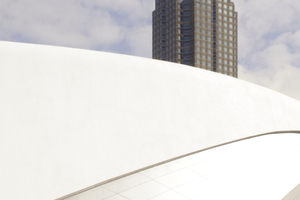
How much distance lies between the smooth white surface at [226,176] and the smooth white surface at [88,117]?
1.12 feet

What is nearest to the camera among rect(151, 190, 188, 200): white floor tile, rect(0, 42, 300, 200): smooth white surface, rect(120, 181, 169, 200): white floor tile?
rect(0, 42, 300, 200): smooth white surface

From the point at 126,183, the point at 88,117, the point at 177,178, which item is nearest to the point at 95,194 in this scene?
the point at 126,183

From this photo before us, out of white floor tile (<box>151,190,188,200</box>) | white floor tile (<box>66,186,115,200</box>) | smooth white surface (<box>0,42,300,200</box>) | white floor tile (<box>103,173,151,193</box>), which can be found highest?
smooth white surface (<box>0,42,300,200</box>)

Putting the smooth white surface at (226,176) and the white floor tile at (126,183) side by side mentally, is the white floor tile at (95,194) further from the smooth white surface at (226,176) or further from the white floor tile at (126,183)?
the white floor tile at (126,183)

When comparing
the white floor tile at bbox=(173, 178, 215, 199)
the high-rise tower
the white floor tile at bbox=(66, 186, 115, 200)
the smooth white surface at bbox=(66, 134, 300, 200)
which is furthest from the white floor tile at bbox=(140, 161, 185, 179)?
the high-rise tower

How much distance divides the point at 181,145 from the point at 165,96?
5.15 ft

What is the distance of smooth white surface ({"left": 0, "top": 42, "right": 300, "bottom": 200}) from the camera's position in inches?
227

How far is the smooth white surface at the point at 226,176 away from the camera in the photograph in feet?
22.4

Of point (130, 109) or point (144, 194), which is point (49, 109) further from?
point (144, 194)

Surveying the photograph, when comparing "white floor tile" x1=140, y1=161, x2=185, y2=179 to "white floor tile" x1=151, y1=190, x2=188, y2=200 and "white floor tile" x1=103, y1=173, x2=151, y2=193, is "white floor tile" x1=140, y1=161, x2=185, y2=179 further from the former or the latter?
"white floor tile" x1=151, y1=190, x2=188, y2=200

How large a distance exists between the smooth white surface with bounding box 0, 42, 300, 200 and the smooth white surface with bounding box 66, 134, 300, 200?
34 centimetres

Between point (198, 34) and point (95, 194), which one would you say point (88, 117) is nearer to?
point (95, 194)

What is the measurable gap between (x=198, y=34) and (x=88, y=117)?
319 feet

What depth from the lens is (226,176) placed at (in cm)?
870
